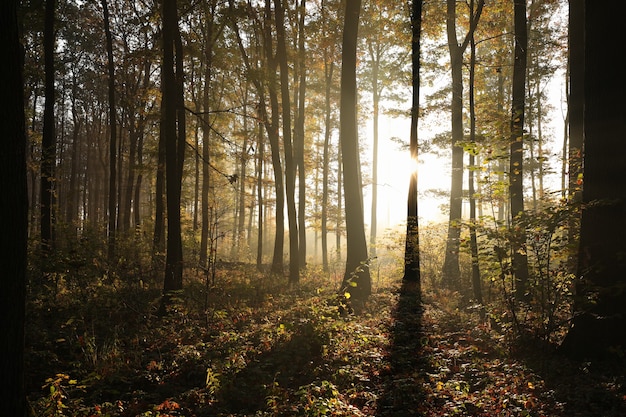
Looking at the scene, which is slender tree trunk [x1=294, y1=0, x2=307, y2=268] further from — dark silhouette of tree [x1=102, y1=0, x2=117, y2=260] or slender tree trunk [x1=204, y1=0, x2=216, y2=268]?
dark silhouette of tree [x1=102, y1=0, x2=117, y2=260]

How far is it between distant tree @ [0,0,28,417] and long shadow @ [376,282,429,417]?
3.86 metres

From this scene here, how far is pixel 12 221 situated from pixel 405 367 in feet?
18.5

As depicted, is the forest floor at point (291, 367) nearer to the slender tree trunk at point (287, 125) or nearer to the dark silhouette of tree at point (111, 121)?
the slender tree trunk at point (287, 125)

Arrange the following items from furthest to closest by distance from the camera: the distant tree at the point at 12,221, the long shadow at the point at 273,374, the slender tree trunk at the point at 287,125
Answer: the slender tree trunk at the point at 287,125 < the long shadow at the point at 273,374 < the distant tree at the point at 12,221

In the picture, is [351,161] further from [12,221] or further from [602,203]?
[12,221]

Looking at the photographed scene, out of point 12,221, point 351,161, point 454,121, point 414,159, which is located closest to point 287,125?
point 351,161

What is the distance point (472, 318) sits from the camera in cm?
973

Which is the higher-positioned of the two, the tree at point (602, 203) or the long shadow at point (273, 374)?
the tree at point (602, 203)

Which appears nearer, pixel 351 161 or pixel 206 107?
pixel 351 161

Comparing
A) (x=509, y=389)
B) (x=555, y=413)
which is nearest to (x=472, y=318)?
(x=509, y=389)

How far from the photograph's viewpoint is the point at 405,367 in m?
6.24

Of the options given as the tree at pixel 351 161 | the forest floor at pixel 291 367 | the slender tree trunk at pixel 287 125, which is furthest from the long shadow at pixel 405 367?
the slender tree trunk at pixel 287 125

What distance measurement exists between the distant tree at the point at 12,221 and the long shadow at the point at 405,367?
152 inches

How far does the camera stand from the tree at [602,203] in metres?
5.50
